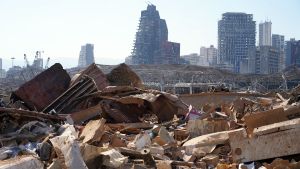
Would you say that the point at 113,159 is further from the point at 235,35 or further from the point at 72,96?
the point at 235,35

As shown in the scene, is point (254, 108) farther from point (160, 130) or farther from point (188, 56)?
point (188, 56)

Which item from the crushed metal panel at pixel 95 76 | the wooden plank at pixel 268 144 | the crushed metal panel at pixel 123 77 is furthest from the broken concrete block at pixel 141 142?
the crushed metal panel at pixel 123 77

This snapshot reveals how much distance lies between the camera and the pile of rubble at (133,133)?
5.82 meters

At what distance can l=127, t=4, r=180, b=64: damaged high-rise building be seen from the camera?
13538 cm

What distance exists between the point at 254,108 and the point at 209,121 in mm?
3219

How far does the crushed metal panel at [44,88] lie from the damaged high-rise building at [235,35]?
154 metres

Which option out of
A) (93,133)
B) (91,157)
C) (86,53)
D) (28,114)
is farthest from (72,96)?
(86,53)

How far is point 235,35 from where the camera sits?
6590 inches

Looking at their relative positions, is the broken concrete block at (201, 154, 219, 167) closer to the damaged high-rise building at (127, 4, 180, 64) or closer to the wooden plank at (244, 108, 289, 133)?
the wooden plank at (244, 108, 289, 133)

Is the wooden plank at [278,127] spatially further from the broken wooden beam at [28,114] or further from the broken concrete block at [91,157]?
the broken wooden beam at [28,114]

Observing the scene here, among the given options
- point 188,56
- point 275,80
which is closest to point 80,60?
point 188,56

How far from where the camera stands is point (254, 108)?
36.8 feet

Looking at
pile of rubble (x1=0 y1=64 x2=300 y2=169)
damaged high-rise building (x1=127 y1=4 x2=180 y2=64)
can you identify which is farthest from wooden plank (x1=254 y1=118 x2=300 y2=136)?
damaged high-rise building (x1=127 y1=4 x2=180 y2=64)

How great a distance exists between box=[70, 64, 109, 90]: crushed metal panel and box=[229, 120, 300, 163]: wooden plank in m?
6.05
